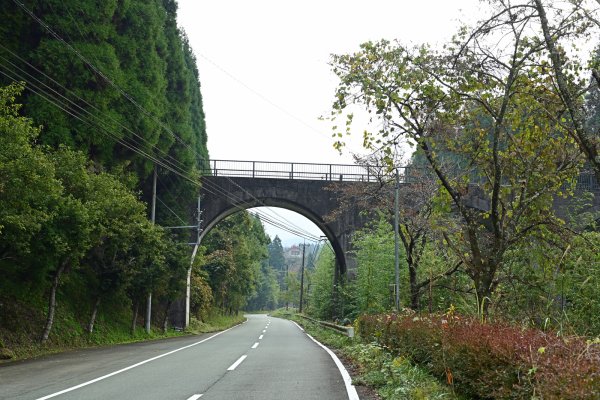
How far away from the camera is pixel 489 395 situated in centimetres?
539

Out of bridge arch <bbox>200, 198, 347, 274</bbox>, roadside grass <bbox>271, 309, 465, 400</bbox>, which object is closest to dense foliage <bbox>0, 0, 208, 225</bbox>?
bridge arch <bbox>200, 198, 347, 274</bbox>

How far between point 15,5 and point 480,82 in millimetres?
16699

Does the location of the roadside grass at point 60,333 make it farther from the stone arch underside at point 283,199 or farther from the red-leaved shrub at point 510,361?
the red-leaved shrub at point 510,361

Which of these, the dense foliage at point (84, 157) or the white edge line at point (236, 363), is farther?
the dense foliage at point (84, 157)

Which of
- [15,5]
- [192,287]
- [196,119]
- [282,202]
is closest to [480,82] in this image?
[15,5]

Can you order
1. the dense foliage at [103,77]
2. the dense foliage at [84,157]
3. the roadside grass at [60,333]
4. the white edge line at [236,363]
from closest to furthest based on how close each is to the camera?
the white edge line at [236,363]
the dense foliage at [84,157]
the roadside grass at [60,333]
the dense foliage at [103,77]

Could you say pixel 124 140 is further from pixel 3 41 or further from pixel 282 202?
pixel 282 202

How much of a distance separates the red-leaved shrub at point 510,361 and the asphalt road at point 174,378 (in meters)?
1.73

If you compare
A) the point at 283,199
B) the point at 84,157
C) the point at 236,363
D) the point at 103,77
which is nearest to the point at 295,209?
the point at 283,199

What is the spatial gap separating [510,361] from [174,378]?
680cm

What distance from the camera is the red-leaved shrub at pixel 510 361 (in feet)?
12.2

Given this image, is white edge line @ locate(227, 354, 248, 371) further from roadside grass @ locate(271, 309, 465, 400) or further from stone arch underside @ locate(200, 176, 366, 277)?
stone arch underside @ locate(200, 176, 366, 277)

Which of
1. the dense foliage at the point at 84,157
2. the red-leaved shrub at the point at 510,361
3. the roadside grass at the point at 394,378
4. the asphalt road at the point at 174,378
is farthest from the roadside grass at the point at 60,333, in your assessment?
the red-leaved shrub at the point at 510,361

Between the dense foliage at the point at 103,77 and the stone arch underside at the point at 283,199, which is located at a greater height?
the dense foliage at the point at 103,77
